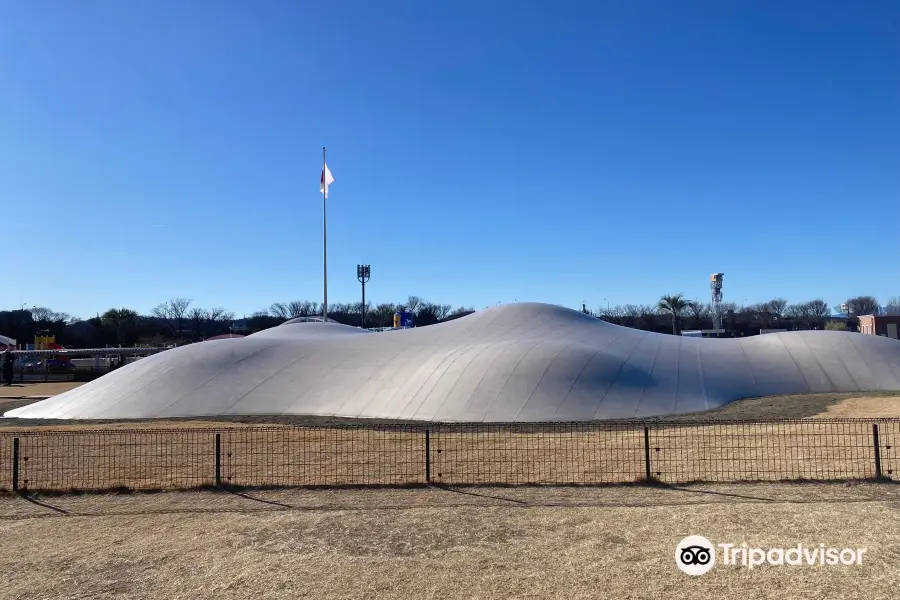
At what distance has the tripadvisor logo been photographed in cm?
675

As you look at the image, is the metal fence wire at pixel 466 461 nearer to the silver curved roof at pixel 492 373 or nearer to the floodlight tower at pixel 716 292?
the silver curved roof at pixel 492 373

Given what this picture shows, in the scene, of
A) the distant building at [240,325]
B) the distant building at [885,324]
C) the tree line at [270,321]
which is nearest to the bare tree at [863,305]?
the tree line at [270,321]

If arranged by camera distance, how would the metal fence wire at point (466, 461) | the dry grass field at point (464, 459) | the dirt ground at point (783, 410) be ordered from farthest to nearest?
1. the dirt ground at point (783, 410)
2. the dry grass field at point (464, 459)
3. the metal fence wire at point (466, 461)

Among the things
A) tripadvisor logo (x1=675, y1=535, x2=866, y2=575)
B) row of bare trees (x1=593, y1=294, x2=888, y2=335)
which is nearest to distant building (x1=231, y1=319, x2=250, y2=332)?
row of bare trees (x1=593, y1=294, x2=888, y2=335)

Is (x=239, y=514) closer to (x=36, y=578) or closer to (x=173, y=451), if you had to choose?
(x=36, y=578)

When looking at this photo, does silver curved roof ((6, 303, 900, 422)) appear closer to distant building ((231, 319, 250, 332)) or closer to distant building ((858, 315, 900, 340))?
distant building ((858, 315, 900, 340))

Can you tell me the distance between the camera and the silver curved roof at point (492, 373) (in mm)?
24234

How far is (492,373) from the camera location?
2542 cm

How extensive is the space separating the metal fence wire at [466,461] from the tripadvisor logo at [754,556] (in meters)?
3.56

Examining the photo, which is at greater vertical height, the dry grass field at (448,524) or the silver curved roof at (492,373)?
the silver curved roof at (492,373)

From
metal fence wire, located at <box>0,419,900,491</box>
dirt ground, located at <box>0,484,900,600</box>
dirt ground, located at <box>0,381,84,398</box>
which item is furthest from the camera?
dirt ground, located at <box>0,381,84,398</box>

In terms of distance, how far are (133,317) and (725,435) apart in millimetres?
113854

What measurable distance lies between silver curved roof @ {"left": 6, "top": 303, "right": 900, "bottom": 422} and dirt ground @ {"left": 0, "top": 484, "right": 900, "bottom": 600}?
1331cm

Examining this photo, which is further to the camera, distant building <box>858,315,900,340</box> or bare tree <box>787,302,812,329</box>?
bare tree <box>787,302,812,329</box>
